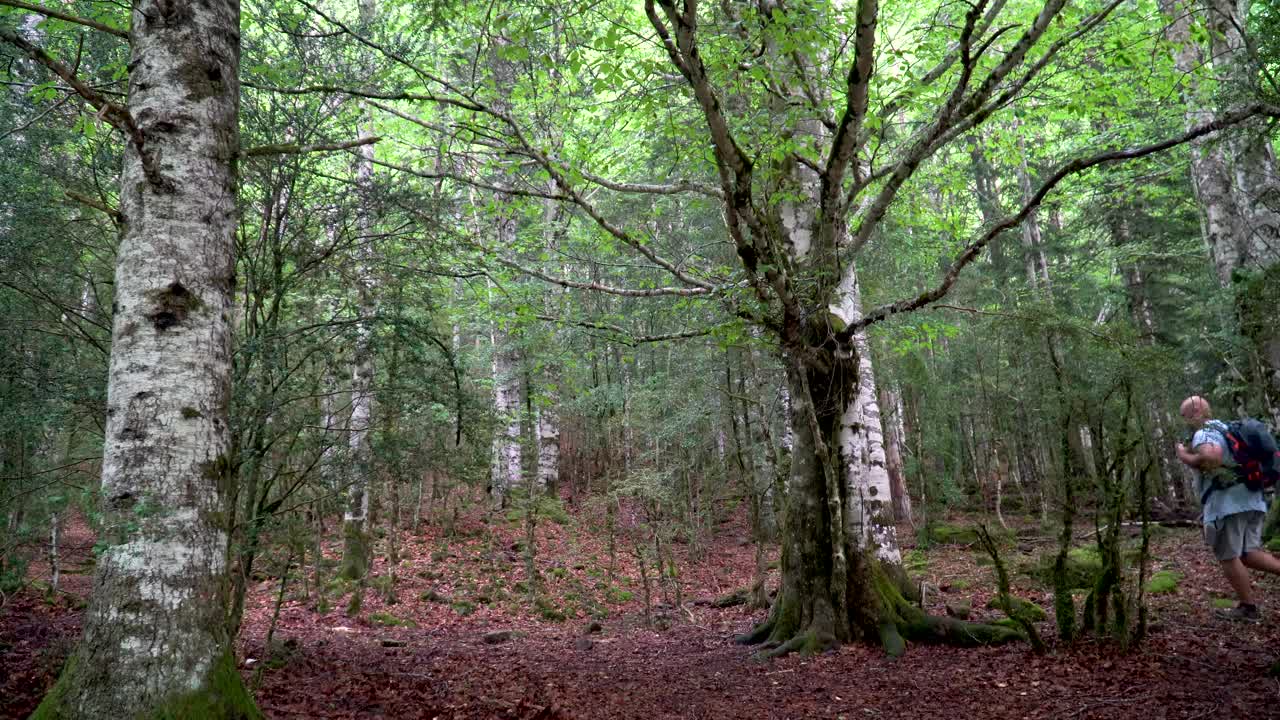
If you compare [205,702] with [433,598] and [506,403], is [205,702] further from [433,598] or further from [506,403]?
[506,403]

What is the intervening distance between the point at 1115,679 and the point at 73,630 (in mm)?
8686

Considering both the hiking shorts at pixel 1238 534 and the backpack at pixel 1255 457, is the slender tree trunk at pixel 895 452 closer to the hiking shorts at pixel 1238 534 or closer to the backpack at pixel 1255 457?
the hiking shorts at pixel 1238 534

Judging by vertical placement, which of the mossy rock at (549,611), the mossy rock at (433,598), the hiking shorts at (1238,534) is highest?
the hiking shorts at (1238,534)

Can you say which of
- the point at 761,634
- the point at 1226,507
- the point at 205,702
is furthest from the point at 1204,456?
the point at 205,702

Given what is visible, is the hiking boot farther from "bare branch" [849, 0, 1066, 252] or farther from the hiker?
"bare branch" [849, 0, 1066, 252]

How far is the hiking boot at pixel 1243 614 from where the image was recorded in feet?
18.3

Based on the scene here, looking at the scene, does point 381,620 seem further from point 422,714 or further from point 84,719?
point 84,719

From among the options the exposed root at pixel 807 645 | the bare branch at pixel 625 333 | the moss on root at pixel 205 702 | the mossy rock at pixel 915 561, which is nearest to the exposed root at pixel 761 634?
the exposed root at pixel 807 645

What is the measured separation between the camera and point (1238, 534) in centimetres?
545

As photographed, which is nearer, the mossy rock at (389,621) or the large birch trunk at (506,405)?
the mossy rock at (389,621)

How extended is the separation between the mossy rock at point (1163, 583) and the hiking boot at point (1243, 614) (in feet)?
5.57

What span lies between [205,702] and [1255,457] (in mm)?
7155

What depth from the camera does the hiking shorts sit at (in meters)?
5.43

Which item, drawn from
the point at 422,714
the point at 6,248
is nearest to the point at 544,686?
the point at 422,714
